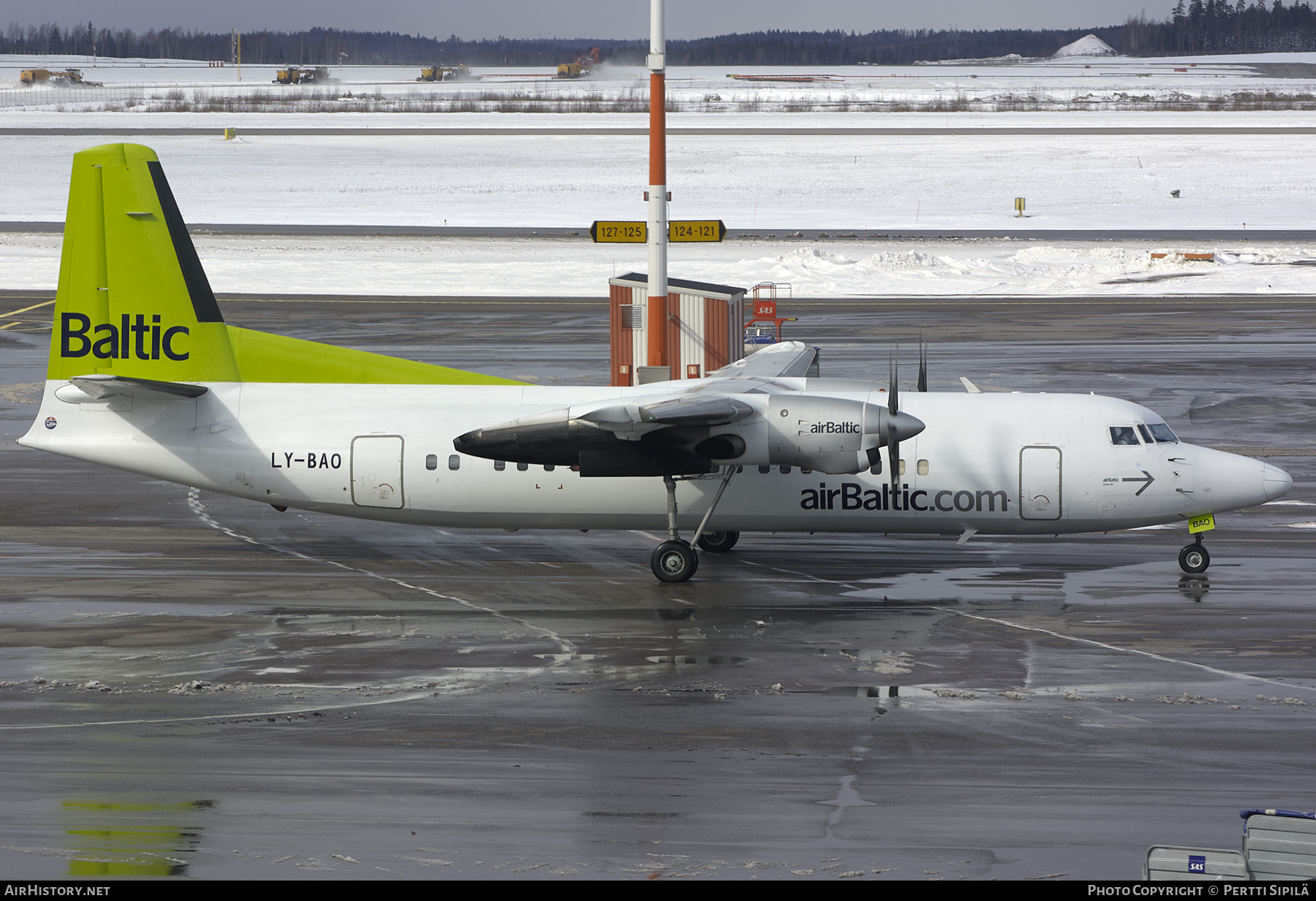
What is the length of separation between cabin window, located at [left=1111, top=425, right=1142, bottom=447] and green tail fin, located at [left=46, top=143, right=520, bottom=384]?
1310cm

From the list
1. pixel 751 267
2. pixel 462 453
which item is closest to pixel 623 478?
pixel 462 453

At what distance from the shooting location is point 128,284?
18875mm

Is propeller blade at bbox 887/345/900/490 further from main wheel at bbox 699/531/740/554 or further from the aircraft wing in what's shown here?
main wheel at bbox 699/531/740/554

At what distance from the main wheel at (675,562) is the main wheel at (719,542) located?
1.88 metres

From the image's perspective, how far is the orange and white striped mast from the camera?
2233cm

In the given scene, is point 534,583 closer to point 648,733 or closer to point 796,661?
point 796,661

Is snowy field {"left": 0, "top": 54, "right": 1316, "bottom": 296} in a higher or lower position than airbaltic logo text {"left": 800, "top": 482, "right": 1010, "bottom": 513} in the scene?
higher

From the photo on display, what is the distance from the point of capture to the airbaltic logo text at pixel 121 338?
18.9 meters

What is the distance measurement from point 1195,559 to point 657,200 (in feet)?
35.1

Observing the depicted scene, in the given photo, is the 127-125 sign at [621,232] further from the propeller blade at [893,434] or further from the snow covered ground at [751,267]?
the snow covered ground at [751,267]

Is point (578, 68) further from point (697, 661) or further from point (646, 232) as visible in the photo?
point (697, 661)

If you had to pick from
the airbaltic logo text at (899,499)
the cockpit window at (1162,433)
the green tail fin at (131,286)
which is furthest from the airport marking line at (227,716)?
the cockpit window at (1162,433)

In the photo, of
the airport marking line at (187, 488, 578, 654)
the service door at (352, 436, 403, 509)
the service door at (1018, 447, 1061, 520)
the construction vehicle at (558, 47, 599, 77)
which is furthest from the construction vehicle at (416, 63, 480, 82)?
the service door at (1018, 447, 1061, 520)

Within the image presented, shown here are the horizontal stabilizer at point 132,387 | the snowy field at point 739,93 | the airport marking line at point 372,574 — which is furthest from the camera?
the snowy field at point 739,93
